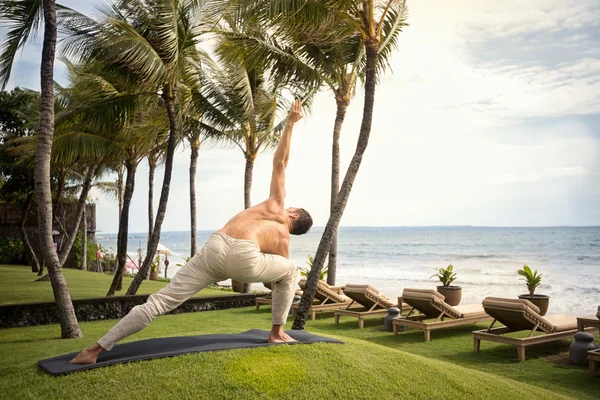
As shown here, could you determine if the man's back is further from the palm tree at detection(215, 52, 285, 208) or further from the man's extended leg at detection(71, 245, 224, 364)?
the palm tree at detection(215, 52, 285, 208)

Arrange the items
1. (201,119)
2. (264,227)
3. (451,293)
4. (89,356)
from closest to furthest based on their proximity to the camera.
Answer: (89,356)
(264,227)
(451,293)
(201,119)

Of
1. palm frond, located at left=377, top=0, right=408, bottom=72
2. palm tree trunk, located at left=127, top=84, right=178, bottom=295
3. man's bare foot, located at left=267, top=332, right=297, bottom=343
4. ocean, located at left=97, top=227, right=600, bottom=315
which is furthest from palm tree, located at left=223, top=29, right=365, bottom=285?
ocean, located at left=97, top=227, right=600, bottom=315

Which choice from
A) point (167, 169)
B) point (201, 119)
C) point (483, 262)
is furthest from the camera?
point (483, 262)

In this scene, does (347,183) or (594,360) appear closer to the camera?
(594,360)

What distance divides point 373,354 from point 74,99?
10.7 meters

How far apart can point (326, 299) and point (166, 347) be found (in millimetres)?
6595

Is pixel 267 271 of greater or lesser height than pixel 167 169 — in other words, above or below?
below

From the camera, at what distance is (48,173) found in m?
7.30

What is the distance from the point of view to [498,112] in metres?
54.4

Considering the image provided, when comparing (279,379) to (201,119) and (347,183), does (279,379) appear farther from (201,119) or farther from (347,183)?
(201,119)

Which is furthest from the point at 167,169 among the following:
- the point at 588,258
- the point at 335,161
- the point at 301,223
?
the point at 588,258

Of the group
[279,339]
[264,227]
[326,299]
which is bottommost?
[326,299]

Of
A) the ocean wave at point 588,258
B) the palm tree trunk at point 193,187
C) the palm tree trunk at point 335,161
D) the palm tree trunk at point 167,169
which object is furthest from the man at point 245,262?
the ocean wave at point 588,258

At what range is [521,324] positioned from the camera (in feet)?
24.6
